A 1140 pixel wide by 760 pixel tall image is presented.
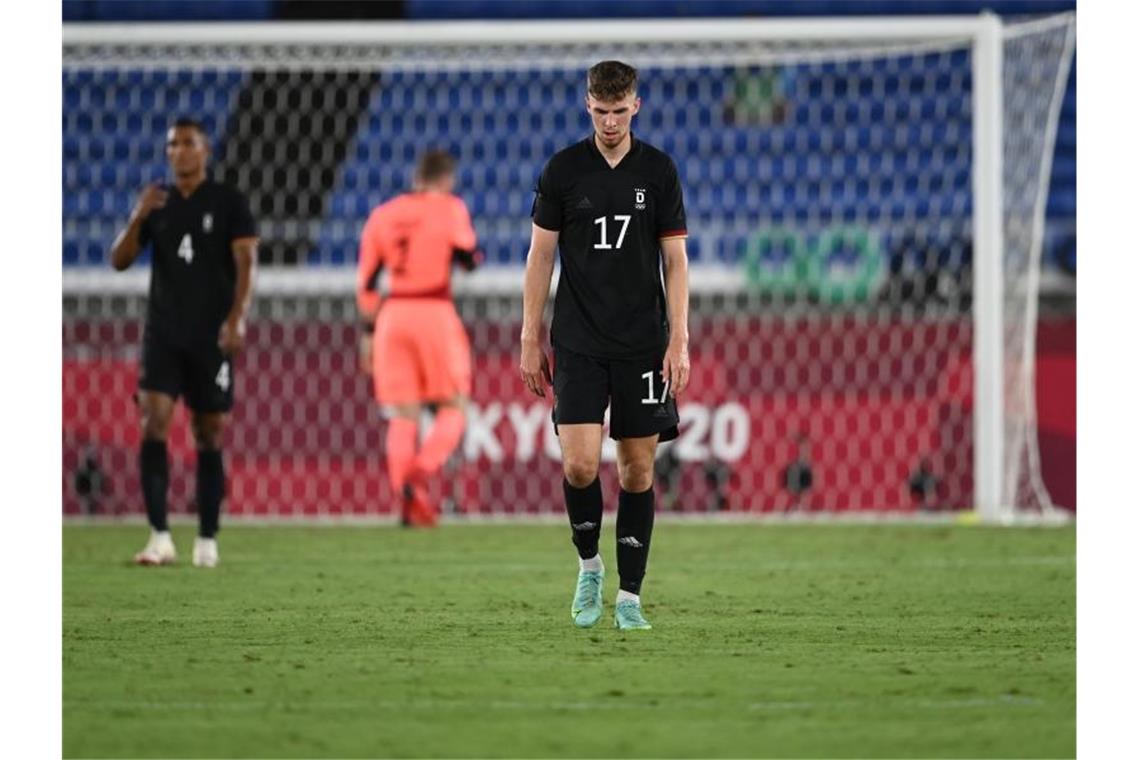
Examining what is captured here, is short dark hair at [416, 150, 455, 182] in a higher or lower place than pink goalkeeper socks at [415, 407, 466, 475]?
higher

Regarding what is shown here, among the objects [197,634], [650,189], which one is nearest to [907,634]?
[650,189]

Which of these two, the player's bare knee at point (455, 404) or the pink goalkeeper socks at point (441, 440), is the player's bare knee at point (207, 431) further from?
the player's bare knee at point (455, 404)

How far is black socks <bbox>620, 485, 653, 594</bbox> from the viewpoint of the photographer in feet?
19.1

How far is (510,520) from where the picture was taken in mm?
11469

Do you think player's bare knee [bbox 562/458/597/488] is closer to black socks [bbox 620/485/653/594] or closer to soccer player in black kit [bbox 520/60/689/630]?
soccer player in black kit [bbox 520/60/689/630]

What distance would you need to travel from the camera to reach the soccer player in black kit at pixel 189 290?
318 inches

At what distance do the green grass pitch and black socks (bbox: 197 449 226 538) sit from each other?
19 cm

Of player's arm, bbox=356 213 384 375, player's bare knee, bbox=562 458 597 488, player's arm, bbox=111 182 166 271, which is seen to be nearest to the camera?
player's bare knee, bbox=562 458 597 488

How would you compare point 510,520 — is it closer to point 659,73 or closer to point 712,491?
point 712,491

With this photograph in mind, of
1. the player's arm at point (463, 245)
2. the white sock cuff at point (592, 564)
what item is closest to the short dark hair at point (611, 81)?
the white sock cuff at point (592, 564)

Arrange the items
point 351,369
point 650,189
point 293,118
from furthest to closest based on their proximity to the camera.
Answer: point 293,118
point 351,369
point 650,189

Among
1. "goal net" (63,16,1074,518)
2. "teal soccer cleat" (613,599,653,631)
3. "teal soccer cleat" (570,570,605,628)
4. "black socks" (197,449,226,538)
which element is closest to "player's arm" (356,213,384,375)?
"goal net" (63,16,1074,518)

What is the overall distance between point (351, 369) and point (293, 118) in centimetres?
350

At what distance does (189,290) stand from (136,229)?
0.31 metres
